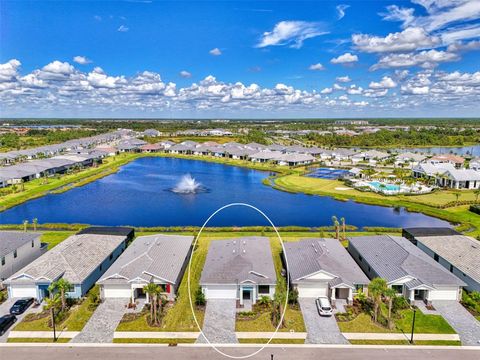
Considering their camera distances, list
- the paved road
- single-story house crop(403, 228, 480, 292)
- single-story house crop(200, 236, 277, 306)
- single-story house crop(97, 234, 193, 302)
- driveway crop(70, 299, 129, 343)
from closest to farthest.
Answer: the paved road < driveway crop(70, 299, 129, 343) < single-story house crop(200, 236, 277, 306) < single-story house crop(97, 234, 193, 302) < single-story house crop(403, 228, 480, 292)

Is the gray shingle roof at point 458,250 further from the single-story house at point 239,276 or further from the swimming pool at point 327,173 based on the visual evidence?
the swimming pool at point 327,173

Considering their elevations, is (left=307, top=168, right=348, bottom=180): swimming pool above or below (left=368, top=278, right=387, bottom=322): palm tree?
above

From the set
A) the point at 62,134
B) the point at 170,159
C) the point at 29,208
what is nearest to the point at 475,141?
the point at 170,159

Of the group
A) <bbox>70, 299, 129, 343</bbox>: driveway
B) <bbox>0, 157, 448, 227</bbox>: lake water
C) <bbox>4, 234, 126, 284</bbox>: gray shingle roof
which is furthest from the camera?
<bbox>0, 157, 448, 227</bbox>: lake water

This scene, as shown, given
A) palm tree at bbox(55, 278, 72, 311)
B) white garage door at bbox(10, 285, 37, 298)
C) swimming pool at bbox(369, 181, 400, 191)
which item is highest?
swimming pool at bbox(369, 181, 400, 191)

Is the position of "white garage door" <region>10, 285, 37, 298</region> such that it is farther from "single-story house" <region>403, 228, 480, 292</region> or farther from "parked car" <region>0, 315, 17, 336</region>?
"single-story house" <region>403, 228, 480, 292</region>

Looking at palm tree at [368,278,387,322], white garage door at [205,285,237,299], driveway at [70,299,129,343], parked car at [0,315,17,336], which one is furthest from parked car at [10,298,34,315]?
palm tree at [368,278,387,322]
